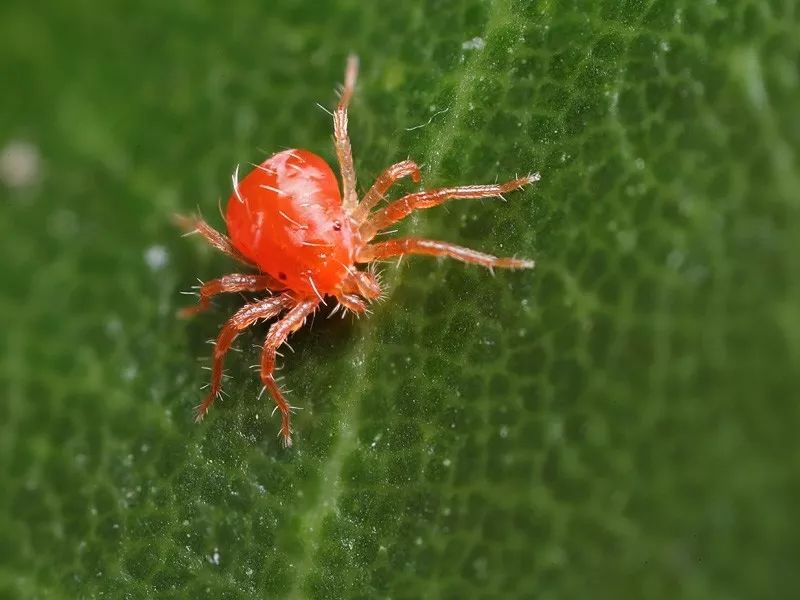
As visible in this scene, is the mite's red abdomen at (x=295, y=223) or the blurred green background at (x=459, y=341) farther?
the mite's red abdomen at (x=295, y=223)

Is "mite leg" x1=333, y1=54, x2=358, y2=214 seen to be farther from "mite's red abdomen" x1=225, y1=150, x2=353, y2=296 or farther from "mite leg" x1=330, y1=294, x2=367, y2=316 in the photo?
"mite leg" x1=330, y1=294, x2=367, y2=316

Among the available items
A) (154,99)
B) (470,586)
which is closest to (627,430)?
(470,586)

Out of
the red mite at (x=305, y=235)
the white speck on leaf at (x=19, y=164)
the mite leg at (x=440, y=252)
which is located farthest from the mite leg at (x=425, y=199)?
the white speck on leaf at (x=19, y=164)

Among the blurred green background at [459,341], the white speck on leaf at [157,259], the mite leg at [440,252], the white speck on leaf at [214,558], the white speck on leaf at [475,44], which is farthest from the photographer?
the white speck on leaf at [157,259]

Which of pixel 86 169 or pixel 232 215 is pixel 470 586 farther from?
pixel 86 169

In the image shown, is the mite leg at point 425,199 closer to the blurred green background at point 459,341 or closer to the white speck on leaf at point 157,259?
the blurred green background at point 459,341

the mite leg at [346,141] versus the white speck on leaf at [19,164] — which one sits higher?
the mite leg at [346,141]

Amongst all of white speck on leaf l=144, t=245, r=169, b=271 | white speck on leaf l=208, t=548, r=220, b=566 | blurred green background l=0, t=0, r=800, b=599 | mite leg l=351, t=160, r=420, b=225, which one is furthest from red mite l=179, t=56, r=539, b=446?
white speck on leaf l=208, t=548, r=220, b=566

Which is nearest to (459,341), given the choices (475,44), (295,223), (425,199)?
(425,199)

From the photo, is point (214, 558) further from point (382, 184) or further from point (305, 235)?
point (382, 184)
